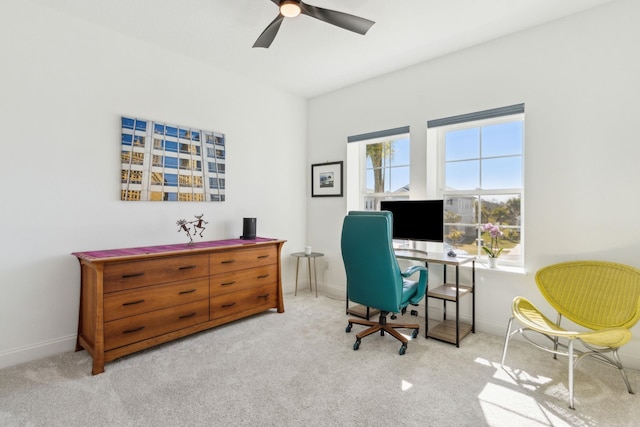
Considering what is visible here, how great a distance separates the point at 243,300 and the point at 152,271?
3.26 feet

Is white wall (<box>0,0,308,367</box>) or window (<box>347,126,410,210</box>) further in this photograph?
window (<box>347,126,410,210</box>)

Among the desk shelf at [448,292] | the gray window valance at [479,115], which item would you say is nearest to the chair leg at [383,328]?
the desk shelf at [448,292]

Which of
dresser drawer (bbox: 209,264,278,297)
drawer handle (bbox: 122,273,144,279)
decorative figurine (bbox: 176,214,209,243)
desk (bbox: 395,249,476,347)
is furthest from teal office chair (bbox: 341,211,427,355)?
drawer handle (bbox: 122,273,144,279)

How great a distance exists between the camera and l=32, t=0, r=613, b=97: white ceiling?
8.26 ft

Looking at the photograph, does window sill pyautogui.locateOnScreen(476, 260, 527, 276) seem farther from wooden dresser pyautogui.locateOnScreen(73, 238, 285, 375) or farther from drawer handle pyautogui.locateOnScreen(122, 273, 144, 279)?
drawer handle pyautogui.locateOnScreen(122, 273, 144, 279)

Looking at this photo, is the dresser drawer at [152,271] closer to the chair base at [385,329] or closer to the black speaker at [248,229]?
the black speaker at [248,229]

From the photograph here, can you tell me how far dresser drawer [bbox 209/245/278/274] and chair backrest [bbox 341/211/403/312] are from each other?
42.1 inches

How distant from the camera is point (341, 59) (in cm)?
343

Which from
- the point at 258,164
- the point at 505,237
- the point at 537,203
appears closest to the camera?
the point at 537,203

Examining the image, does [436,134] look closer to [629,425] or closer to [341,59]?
[341,59]

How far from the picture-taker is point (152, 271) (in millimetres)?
2650

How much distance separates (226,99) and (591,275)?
3.82 meters

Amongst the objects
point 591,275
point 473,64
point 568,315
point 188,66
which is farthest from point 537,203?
point 188,66

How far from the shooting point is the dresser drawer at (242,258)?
10.2 feet
